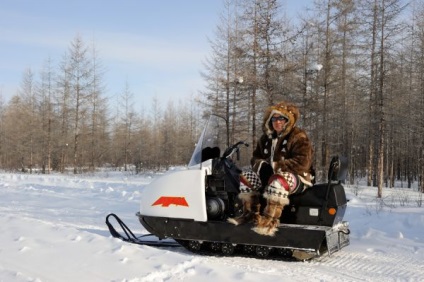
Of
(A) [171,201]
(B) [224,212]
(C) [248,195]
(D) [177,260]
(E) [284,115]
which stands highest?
(E) [284,115]

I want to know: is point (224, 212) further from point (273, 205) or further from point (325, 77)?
point (325, 77)

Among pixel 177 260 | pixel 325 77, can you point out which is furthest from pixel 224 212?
pixel 325 77

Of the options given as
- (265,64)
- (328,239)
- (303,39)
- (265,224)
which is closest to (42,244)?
(265,224)

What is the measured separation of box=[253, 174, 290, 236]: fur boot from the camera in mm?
4402

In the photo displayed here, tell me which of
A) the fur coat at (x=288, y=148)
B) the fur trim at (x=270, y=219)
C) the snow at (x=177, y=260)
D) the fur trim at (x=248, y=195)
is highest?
the fur coat at (x=288, y=148)

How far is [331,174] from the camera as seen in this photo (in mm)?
4504

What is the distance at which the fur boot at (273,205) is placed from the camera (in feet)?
14.4

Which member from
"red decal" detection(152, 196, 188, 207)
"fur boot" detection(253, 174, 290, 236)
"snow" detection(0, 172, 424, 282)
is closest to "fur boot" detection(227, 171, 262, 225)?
"fur boot" detection(253, 174, 290, 236)

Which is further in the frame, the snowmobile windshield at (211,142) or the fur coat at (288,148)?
the snowmobile windshield at (211,142)

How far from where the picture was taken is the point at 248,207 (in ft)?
15.5

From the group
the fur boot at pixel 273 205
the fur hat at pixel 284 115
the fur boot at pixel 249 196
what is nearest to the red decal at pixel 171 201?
the fur boot at pixel 249 196

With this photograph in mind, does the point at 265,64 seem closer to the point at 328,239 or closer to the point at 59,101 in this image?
the point at 328,239

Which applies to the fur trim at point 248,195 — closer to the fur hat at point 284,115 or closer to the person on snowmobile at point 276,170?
the person on snowmobile at point 276,170

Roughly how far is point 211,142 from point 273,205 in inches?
45.6
